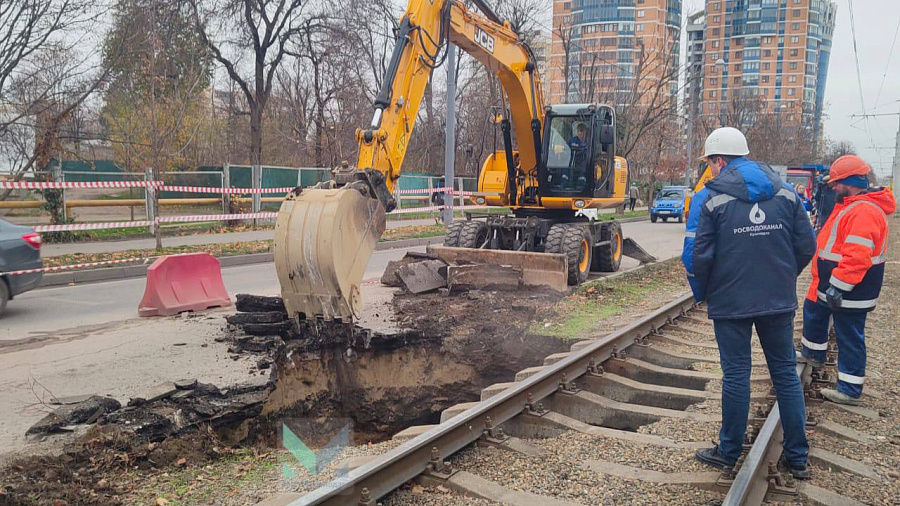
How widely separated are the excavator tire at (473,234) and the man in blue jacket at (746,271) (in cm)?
787

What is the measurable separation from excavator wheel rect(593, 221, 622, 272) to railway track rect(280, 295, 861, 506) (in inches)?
272

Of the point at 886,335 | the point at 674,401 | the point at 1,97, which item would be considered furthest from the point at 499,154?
the point at 1,97

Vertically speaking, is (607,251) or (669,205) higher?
(669,205)

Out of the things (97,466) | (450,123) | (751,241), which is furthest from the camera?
(450,123)

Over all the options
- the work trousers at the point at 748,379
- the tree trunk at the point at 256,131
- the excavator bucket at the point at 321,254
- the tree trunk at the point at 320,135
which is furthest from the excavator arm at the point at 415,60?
the tree trunk at the point at 320,135

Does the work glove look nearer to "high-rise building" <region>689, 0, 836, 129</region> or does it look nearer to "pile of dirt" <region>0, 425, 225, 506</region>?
"pile of dirt" <region>0, 425, 225, 506</region>

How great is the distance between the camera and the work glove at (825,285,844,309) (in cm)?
530

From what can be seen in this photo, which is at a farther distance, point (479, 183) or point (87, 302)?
point (479, 183)

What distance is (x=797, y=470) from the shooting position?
4176 millimetres

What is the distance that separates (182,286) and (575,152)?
23.7 ft

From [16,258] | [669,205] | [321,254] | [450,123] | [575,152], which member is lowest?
[16,258]

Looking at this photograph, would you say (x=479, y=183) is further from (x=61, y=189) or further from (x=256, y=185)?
(x=256, y=185)

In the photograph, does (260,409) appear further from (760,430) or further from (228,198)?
(228,198)

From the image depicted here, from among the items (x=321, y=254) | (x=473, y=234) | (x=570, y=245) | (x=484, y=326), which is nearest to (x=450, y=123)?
(x=473, y=234)
